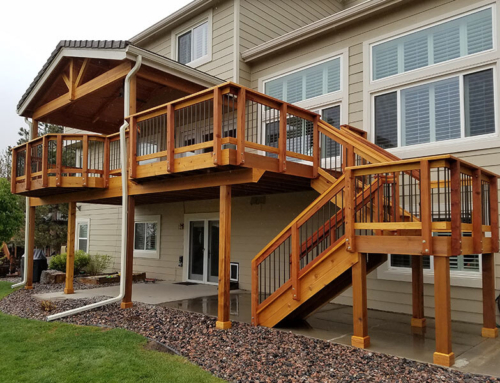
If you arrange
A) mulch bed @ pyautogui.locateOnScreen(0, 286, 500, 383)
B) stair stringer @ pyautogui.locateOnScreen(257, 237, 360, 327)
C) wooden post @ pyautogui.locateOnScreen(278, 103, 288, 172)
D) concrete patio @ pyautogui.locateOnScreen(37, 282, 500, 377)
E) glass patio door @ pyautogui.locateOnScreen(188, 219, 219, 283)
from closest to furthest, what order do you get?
mulch bed @ pyautogui.locateOnScreen(0, 286, 500, 383)
concrete patio @ pyautogui.locateOnScreen(37, 282, 500, 377)
stair stringer @ pyautogui.locateOnScreen(257, 237, 360, 327)
wooden post @ pyautogui.locateOnScreen(278, 103, 288, 172)
glass patio door @ pyautogui.locateOnScreen(188, 219, 219, 283)

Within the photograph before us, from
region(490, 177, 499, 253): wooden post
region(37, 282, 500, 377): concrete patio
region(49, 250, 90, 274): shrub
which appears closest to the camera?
region(37, 282, 500, 377): concrete patio

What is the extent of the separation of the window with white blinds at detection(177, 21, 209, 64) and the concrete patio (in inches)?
247

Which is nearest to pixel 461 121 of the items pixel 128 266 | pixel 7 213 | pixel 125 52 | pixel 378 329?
pixel 378 329

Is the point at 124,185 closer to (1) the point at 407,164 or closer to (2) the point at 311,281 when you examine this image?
(2) the point at 311,281

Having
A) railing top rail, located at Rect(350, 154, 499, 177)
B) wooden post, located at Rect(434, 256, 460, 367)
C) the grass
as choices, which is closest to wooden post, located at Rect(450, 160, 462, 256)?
railing top rail, located at Rect(350, 154, 499, 177)

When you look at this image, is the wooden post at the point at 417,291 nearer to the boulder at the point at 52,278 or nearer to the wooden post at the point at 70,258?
the wooden post at the point at 70,258

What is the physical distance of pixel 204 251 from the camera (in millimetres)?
11602

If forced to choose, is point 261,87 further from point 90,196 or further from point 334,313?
point 334,313

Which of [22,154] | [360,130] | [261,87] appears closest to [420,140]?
[360,130]

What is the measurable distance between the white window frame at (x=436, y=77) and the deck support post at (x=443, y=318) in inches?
116

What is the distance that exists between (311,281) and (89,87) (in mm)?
6307

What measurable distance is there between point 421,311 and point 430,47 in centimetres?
448

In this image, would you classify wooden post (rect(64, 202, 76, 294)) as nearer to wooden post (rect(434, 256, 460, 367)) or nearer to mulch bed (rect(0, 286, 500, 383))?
mulch bed (rect(0, 286, 500, 383))

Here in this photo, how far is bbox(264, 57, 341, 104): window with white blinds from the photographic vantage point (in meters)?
8.98
